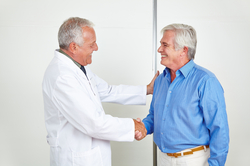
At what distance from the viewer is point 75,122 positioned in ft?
4.72

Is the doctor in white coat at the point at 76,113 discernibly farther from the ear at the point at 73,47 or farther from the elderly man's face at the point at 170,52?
the elderly man's face at the point at 170,52

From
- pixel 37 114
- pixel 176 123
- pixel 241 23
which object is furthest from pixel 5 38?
pixel 241 23

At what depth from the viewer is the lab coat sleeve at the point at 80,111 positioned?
1.40m

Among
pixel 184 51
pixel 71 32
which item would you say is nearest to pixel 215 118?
pixel 184 51

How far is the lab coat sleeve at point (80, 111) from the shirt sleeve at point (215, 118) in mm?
531

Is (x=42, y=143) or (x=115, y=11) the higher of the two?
(x=115, y=11)

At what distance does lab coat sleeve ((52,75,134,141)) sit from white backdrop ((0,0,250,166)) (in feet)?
3.80

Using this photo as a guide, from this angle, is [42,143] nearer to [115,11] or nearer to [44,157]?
[44,157]

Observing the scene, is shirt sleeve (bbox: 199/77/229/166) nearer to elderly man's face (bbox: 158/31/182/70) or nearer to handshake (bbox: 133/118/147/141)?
elderly man's face (bbox: 158/31/182/70)

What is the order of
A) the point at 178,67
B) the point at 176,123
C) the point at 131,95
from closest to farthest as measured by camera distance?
the point at 176,123, the point at 178,67, the point at 131,95

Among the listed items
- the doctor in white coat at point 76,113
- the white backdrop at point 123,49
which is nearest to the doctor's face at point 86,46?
the doctor in white coat at point 76,113

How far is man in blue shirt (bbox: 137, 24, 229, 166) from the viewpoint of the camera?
1.34 metres

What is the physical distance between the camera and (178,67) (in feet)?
5.16

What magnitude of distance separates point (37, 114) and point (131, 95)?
123cm
